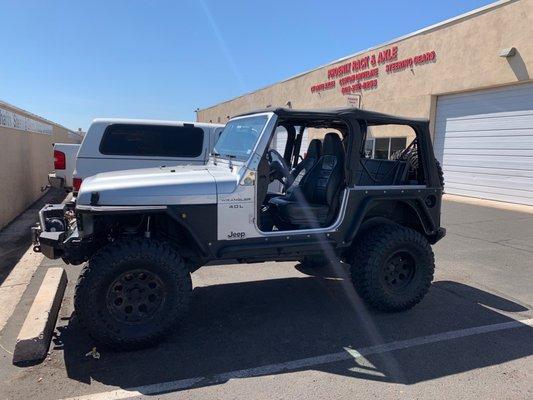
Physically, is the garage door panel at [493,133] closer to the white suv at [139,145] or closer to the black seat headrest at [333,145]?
the white suv at [139,145]

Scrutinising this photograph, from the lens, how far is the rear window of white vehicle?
739 centimetres

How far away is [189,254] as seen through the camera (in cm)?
407

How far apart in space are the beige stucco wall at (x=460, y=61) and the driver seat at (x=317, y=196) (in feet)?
30.3

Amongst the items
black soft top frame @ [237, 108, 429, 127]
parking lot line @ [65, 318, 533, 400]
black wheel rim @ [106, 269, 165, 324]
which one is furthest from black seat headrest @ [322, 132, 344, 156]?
black wheel rim @ [106, 269, 165, 324]

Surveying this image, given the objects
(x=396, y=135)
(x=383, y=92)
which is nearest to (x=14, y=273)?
(x=396, y=135)

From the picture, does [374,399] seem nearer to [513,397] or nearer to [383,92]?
[513,397]

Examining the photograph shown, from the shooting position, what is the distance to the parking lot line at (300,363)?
312 centimetres

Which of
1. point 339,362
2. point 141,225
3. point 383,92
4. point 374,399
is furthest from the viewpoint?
point 383,92

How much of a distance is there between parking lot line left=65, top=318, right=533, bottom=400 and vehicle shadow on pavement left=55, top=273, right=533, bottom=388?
54 millimetres

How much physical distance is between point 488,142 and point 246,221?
36.6 feet

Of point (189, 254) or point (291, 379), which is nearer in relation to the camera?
point (291, 379)

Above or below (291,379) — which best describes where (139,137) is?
above

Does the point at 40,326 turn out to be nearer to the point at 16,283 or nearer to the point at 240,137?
the point at 16,283

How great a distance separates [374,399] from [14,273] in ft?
16.5
